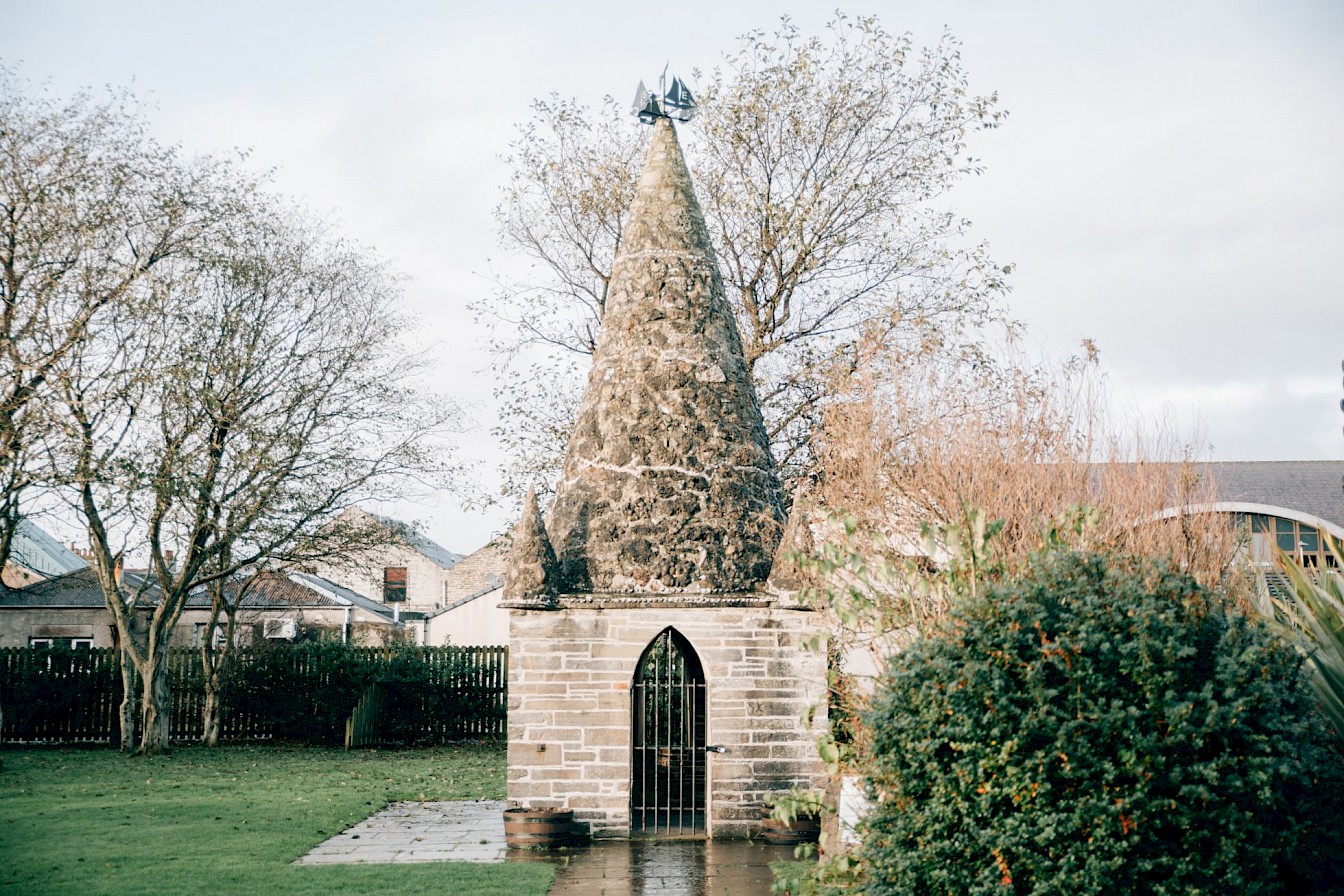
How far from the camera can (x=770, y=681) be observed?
11531 mm

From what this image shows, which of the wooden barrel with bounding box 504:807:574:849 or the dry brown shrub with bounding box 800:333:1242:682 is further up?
the dry brown shrub with bounding box 800:333:1242:682

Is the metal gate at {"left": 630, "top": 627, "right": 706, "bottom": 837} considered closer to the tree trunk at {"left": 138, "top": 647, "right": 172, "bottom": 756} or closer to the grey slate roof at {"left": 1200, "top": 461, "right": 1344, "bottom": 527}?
the tree trunk at {"left": 138, "top": 647, "right": 172, "bottom": 756}

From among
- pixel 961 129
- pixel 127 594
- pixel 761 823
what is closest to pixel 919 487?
pixel 761 823

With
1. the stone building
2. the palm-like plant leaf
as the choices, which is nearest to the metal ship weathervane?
the stone building

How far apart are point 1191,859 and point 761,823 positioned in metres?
6.36

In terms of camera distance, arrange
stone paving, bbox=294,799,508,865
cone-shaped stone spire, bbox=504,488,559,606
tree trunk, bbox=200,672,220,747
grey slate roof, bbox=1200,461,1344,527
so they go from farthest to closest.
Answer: grey slate roof, bbox=1200,461,1344,527, tree trunk, bbox=200,672,220,747, cone-shaped stone spire, bbox=504,488,559,606, stone paving, bbox=294,799,508,865

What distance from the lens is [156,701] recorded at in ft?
74.5

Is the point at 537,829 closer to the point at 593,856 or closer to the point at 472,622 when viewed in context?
the point at 593,856

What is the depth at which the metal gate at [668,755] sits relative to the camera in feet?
38.9

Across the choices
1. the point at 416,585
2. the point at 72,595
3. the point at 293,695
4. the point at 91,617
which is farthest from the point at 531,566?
the point at 416,585

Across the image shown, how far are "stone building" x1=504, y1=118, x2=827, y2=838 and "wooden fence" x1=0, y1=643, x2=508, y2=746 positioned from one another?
41.5ft

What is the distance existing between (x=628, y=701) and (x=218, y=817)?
5.58 meters

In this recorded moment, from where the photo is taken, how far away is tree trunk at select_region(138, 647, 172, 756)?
2233 centimetres

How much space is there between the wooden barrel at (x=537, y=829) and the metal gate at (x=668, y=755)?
32.7 inches
